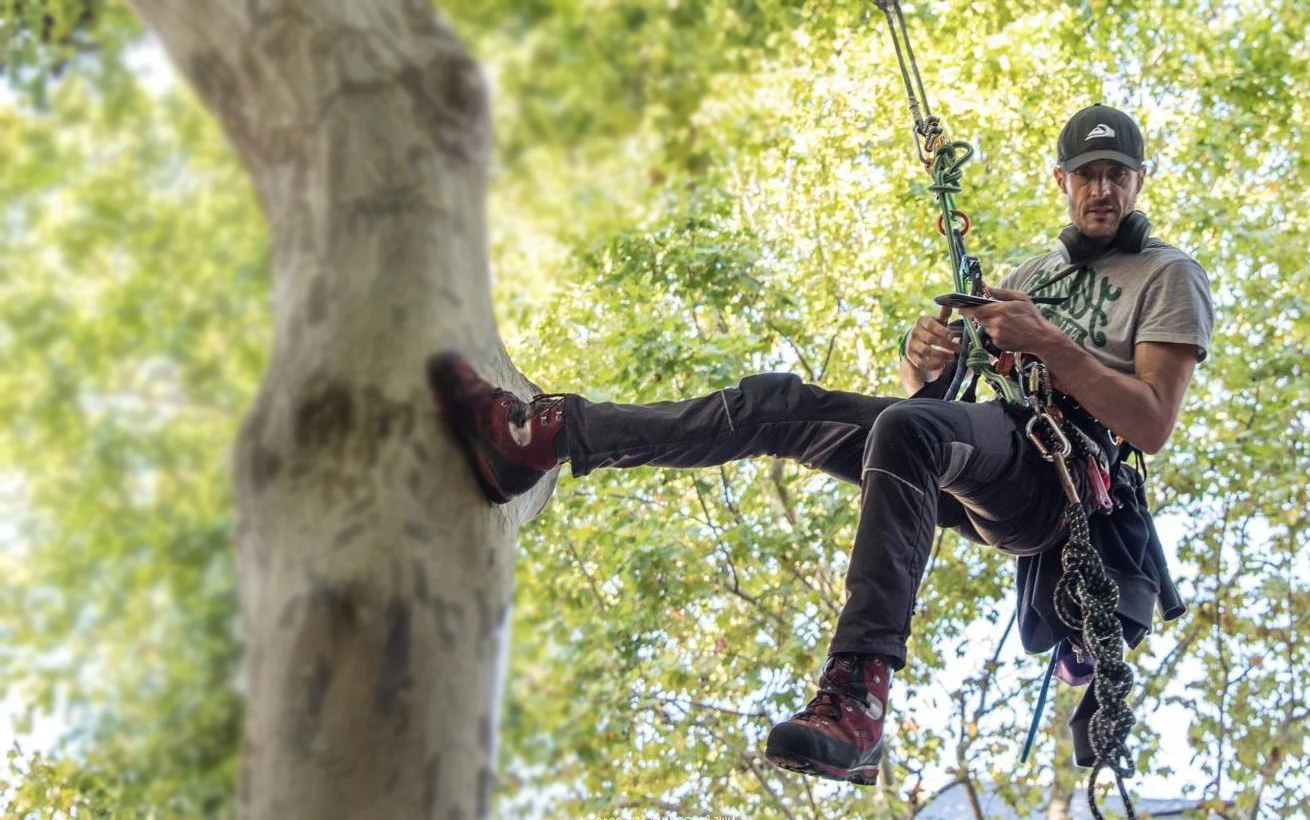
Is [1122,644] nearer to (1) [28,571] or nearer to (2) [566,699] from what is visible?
(2) [566,699]

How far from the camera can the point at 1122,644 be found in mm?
2621

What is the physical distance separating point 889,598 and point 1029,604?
635 millimetres

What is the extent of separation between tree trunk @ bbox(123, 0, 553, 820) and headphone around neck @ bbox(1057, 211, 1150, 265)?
5.31ft

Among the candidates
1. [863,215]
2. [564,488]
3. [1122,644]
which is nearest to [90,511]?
[564,488]

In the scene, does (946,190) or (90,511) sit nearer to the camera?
(946,190)

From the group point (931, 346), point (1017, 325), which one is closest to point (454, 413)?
point (1017, 325)

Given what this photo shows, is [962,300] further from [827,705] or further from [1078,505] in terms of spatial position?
[827,705]

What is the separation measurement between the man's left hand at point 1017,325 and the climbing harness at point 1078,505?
0.30ft

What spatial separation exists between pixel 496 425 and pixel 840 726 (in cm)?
76

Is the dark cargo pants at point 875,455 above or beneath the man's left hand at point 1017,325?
beneath

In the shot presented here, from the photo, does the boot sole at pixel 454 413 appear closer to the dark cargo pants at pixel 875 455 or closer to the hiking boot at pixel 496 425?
the hiking boot at pixel 496 425

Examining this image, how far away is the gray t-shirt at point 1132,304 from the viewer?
8.96 feet

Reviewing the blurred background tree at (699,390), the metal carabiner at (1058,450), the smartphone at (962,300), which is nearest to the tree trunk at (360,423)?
the smartphone at (962,300)

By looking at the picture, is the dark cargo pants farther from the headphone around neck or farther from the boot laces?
the headphone around neck
